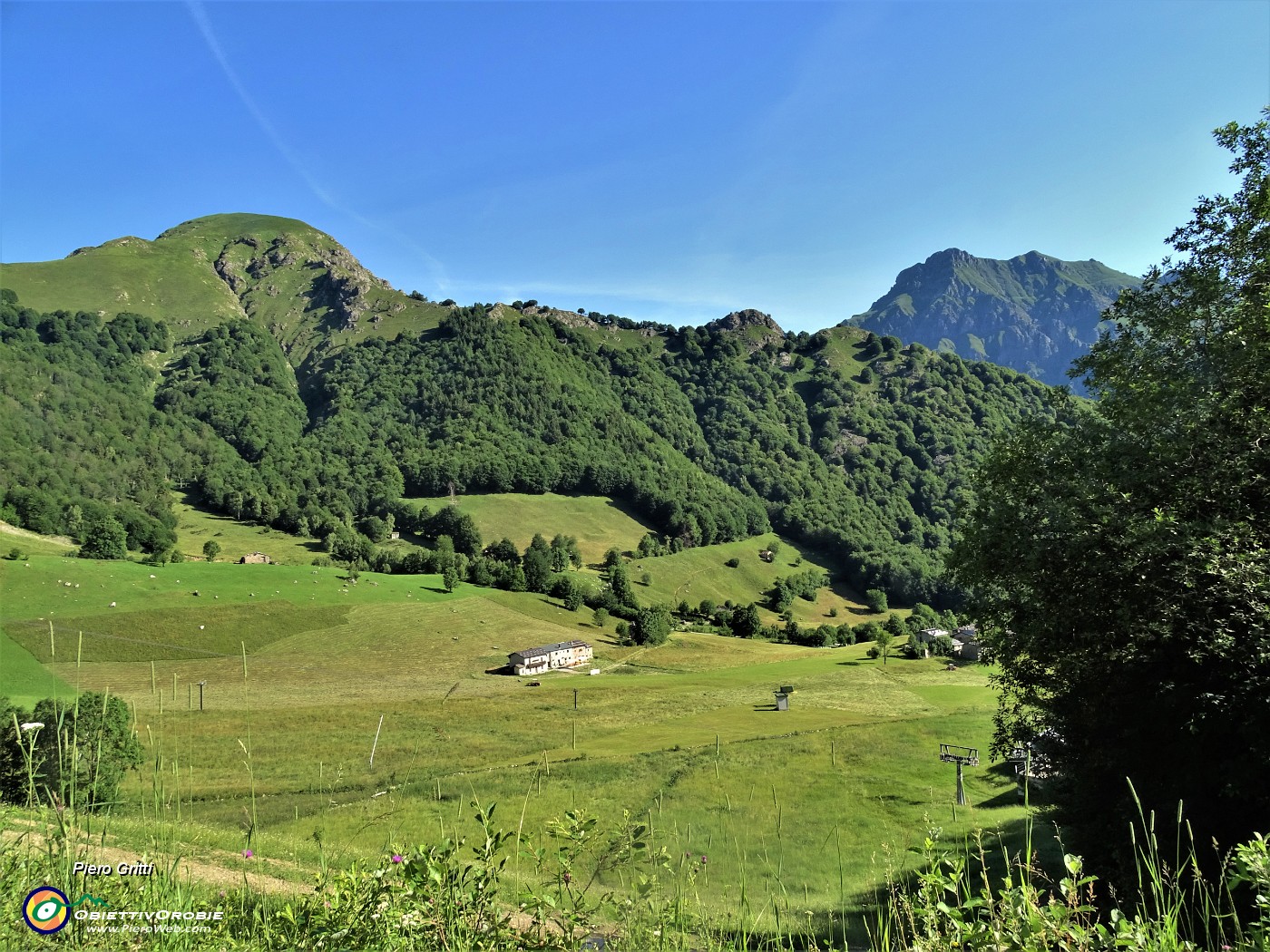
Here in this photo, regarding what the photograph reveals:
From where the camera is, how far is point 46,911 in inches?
145

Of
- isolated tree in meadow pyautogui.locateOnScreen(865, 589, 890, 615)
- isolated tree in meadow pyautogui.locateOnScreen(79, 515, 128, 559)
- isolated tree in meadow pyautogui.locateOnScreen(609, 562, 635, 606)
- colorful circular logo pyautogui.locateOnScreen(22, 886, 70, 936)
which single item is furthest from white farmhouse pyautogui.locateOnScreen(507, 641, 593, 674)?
isolated tree in meadow pyautogui.locateOnScreen(865, 589, 890, 615)

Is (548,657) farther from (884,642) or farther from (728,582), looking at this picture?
(728,582)

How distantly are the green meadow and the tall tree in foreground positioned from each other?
4.13m

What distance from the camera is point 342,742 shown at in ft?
154

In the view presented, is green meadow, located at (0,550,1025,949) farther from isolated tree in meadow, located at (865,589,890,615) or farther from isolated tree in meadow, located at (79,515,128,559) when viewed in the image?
isolated tree in meadow, located at (865,589,890,615)

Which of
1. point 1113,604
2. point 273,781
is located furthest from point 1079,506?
point 273,781

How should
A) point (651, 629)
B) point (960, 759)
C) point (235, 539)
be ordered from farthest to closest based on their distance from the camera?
point (235, 539) < point (651, 629) < point (960, 759)

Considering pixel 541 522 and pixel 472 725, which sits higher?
pixel 541 522

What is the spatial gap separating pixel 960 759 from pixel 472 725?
124 ft

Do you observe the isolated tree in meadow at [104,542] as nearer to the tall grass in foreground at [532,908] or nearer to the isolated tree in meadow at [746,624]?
the isolated tree in meadow at [746,624]

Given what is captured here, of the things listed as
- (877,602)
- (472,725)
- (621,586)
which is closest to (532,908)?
(472,725)

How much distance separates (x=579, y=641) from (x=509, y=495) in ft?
355

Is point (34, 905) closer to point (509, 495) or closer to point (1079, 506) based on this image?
point (1079, 506)

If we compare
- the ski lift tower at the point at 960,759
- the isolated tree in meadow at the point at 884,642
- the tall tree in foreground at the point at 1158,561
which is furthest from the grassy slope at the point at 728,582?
the tall tree in foreground at the point at 1158,561
